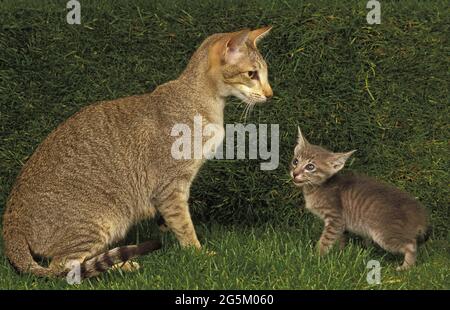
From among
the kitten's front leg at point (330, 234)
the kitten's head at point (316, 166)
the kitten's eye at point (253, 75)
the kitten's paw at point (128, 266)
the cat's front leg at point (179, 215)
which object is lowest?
the kitten's paw at point (128, 266)

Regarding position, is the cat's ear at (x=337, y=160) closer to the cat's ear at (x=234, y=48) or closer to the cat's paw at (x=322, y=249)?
the cat's paw at (x=322, y=249)

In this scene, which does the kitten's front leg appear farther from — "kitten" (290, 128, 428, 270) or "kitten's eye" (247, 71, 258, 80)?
"kitten's eye" (247, 71, 258, 80)

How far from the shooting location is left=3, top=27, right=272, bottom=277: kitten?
203 inches

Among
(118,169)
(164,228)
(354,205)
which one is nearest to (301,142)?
(354,205)

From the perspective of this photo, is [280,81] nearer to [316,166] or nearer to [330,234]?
[316,166]

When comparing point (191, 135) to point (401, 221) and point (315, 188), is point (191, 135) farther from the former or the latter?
point (401, 221)

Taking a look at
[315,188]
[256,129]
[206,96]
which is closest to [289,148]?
[256,129]

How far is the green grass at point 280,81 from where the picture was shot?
248 inches

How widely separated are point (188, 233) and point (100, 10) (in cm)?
209

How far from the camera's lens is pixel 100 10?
6.40 metres

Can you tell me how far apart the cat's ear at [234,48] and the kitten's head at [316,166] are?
0.86 m

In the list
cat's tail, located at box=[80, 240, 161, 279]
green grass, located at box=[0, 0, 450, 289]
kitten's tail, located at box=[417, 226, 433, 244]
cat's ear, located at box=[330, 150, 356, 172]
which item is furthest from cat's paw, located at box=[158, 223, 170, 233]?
kitten's tail, located at box=[417, 226, 433, 244]

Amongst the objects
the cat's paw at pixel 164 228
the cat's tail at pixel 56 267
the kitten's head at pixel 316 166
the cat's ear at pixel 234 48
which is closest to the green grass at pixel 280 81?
the cat's paw at pixel 164 228

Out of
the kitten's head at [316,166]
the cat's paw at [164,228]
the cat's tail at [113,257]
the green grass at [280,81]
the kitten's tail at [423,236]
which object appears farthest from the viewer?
the green grass at [280,81]
